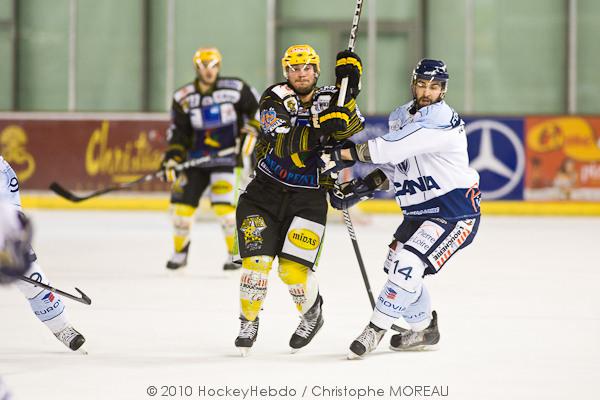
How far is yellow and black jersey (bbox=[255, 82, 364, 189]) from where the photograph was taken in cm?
489

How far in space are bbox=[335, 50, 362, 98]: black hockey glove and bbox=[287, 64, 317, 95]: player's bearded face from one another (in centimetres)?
13

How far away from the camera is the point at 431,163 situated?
4.92m

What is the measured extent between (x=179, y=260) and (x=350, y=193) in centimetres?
293

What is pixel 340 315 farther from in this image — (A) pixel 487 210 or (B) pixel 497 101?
(B) pixel 497 101

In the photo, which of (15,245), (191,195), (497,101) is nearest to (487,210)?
(497,101)

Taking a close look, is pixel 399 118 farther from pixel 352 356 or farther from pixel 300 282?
pixel 352 356

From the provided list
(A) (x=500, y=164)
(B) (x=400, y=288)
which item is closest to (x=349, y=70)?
(B) (x=400, y=288)

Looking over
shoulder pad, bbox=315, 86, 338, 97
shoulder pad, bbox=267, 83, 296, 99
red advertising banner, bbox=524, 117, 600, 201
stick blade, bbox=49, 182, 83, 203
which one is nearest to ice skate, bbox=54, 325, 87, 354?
shoulder pad, bbox=267, 83, 296, 99

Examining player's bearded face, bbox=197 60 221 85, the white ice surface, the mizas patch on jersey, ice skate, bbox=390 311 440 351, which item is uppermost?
player's bearded face, bbox=197 60 221 85

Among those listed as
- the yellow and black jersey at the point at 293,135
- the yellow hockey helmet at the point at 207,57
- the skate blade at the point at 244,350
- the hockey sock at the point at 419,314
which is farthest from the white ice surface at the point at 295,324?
the yellow hockey helmet at the point at 207,57

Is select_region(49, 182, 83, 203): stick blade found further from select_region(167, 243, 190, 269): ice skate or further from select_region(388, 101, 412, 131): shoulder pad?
select_region(388, 101, 412, 131): shoulder pad

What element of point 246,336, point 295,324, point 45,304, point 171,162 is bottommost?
point 295,324

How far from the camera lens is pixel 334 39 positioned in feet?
46.2

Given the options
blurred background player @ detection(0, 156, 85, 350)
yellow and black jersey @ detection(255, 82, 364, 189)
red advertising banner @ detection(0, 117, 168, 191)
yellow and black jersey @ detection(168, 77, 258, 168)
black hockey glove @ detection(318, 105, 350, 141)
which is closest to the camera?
blurred background player @ detection(0, 156, 85, 350)
